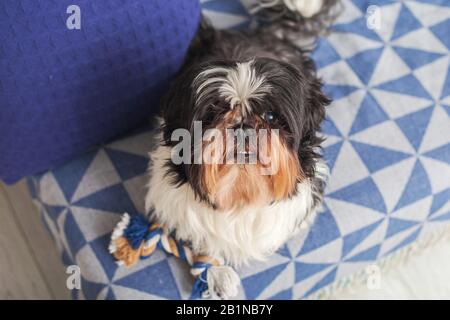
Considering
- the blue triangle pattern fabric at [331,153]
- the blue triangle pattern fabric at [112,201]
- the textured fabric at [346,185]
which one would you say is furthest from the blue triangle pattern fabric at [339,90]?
the blue triangle pattern fabric at [112,201]

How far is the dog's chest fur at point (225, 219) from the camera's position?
1.14m

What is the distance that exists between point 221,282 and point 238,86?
1.67ft

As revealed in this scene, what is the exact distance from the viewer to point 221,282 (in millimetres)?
1208

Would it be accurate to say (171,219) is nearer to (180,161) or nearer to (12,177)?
(180,161)

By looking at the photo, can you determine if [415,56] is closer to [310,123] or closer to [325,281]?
[310,123]

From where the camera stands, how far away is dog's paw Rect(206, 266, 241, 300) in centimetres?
121

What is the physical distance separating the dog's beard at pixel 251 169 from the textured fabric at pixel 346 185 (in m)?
0.30

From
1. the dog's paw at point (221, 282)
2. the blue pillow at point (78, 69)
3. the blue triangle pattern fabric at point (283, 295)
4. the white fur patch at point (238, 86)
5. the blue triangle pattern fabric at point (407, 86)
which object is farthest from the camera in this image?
the blue triangle pattern fabric at point (407, 86)

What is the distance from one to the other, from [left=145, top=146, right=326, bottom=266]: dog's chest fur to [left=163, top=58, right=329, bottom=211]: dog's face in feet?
0.31

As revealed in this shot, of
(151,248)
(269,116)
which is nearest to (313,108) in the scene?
(269,116)

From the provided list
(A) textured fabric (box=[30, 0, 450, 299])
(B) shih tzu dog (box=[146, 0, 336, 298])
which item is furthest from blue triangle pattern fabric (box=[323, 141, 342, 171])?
(B) shih tzu dog (box=[146, 0, 336, 298])

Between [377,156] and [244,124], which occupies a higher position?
[244,124]

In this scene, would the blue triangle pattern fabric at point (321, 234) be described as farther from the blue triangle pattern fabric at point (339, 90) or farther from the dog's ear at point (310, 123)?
the blue triangle pattern fabric at point (339, 90)

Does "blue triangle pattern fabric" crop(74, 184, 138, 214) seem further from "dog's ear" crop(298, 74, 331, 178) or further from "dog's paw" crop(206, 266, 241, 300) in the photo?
"dog's ear" crop(298, 74, 331, 178)
